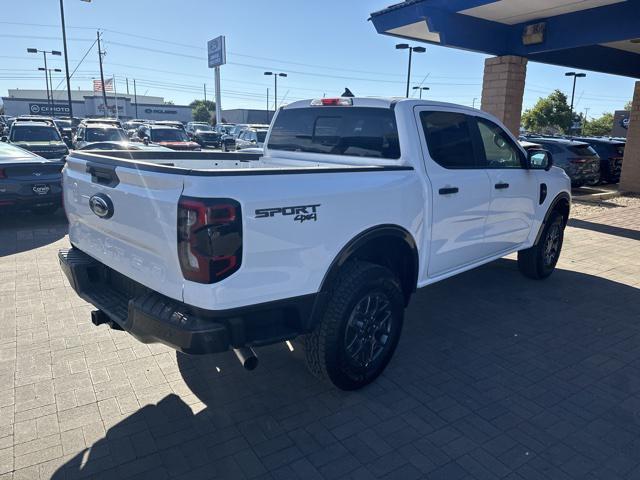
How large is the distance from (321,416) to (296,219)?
139 centimetres

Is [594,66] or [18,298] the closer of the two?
[18,298]

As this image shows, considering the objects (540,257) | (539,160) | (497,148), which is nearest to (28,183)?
(497,148)

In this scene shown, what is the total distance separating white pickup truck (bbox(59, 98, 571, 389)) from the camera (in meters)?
2.54

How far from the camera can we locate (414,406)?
335cm

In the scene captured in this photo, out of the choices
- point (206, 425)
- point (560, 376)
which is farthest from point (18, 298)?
point (560, 376)

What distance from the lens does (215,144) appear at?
2870 cm

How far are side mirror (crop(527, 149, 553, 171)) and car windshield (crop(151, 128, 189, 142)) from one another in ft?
51.0

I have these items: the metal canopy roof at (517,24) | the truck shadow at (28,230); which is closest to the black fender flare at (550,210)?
the metal canopy roof at (517,24)

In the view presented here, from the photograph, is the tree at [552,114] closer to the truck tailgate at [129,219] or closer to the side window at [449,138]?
the side window at [449,138]

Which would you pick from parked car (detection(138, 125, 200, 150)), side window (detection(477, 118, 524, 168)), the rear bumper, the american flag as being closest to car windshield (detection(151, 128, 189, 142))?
parked car (detection(138, 125, 200, 150))

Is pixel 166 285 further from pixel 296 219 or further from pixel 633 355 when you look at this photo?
pixel 633 355

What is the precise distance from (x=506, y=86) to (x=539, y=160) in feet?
22.4

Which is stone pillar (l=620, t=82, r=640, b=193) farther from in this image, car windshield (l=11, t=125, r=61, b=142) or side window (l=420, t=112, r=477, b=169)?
car windshield (l=11, t=125, r=61, b=142)

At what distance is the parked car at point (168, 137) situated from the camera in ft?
58.6
